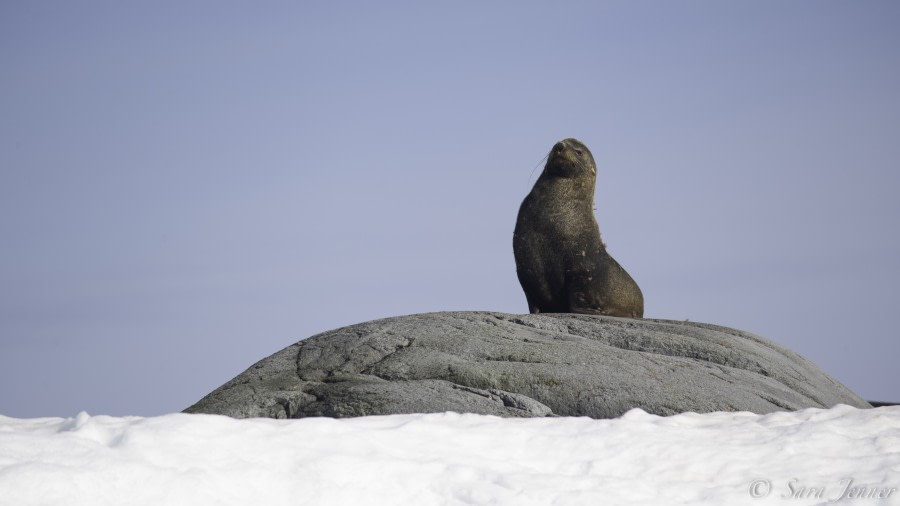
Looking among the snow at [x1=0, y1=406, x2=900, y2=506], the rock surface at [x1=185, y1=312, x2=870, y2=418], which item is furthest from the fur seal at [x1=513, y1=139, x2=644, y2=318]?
the snow at [x1=0, y1=406, x2=900, y2=506]

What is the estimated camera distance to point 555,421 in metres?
4.74

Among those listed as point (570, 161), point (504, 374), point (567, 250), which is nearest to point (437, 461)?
point (504, 374)

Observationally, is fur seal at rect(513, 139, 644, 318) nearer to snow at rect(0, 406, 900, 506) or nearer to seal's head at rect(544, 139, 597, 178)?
seal's head at rect(544, 139, 597, 178)

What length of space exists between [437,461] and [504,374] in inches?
91.3

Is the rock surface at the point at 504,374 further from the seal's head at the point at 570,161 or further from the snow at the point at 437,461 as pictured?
the seal's head at the point at 570,161

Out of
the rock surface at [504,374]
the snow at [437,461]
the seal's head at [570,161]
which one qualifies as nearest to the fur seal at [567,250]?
the seal's head at [570,161]

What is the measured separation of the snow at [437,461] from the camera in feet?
11.1

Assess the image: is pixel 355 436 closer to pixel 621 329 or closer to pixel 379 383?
pixel 379 383

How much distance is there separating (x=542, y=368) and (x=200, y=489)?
3.26 meters

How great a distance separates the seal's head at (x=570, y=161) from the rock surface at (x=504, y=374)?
271 cm

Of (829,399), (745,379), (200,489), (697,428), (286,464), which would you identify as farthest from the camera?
(829,399)

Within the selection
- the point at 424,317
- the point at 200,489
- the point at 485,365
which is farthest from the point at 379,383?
the point at 200,489

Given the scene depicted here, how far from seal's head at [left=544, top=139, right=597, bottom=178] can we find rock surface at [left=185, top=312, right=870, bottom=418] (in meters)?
2.71

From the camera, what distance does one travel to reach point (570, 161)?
1036cm
